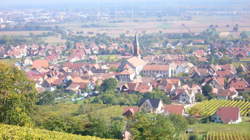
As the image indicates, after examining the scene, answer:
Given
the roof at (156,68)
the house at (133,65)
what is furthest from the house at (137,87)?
the roof at (156,68)

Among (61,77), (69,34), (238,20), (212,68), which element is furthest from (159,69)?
(238,20)

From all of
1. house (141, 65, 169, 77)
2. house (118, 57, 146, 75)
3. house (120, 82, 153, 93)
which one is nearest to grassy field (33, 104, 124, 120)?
house (120, 82, 153, 93)

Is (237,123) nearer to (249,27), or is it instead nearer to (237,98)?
(237,98)

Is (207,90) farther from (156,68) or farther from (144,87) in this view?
(156,68)

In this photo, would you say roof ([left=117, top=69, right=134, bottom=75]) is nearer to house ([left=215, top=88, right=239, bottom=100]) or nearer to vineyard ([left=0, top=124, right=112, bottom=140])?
house ([left=215, top=88, right=239, bottom=100])

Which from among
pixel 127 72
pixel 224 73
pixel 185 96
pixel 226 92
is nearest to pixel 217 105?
pixel 185 96

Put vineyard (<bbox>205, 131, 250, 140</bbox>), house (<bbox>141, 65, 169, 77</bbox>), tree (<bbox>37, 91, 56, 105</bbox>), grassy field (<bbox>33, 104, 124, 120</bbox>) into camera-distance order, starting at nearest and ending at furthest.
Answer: vineyard (<bbox>205, 131, 250, 140</bbox>), grassy field (<bbox>33, 104, 124, 120</bbox>), tree (<bbox>37, 91, 56, 105</bbox>), house (<bbox>141, 65, 169, 77</bbox>)

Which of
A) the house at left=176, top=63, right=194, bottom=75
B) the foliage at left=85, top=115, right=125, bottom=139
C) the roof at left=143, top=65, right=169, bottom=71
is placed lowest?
the house at left=176, top=63, right=194, bottom=75

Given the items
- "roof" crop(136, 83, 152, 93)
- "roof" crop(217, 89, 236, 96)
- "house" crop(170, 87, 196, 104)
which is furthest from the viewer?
"roof" crop(136, 83, 152, 93)

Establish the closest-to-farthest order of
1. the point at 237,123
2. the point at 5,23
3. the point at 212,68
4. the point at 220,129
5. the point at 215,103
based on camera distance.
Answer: the point at 220,129 < the point at 237,123 < the point at 215,103 < the point at 212,68 < the point at 5,23
